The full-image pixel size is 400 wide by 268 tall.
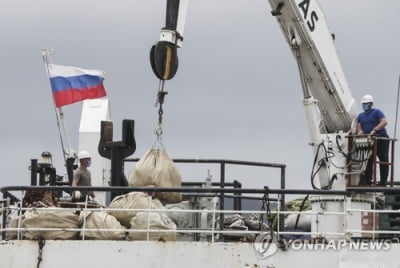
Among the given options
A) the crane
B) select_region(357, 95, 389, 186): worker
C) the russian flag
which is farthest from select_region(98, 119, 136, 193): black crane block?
the russian flag

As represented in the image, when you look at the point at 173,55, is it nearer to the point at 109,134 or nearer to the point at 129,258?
the point at 109,134

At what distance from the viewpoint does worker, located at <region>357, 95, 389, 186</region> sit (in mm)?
25609

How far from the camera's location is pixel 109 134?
2453cm

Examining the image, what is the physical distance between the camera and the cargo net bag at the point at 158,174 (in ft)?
76.2

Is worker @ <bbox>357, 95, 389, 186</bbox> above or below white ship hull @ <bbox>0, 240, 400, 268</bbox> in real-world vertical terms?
above

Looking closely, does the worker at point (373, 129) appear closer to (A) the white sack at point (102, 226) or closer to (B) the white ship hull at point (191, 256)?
(B) the white ship hull at point (191, 256)

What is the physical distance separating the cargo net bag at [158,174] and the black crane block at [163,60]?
131 cm

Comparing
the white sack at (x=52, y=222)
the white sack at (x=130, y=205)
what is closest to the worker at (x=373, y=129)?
the white sack at (x=130, y=205)

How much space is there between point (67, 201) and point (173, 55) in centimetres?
318

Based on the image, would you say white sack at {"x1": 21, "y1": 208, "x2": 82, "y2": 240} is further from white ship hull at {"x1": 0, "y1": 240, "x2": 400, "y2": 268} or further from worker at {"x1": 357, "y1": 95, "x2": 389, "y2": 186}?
worker at {"x1": 357, "y1": 95, "x2": 389, "y2": 186}

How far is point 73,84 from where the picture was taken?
29703 millimetres

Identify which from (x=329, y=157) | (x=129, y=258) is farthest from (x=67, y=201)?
(x=329, y=157)

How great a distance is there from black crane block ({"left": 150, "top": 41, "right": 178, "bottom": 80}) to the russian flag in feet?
21.3

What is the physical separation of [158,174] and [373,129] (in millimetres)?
4751
